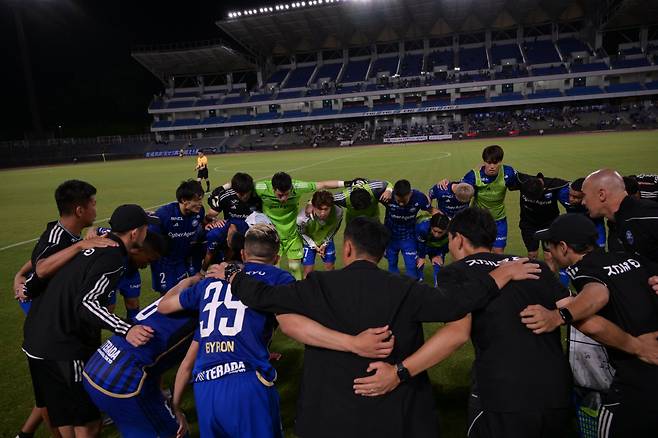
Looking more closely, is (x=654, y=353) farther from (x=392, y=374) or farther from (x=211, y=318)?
(x=211, y=318)

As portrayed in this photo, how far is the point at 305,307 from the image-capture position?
96.1 inches

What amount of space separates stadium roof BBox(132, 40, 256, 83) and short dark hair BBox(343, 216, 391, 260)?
69749mm

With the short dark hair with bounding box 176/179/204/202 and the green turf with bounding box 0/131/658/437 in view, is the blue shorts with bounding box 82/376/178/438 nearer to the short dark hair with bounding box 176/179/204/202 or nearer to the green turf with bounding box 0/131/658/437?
the green turf with bounding box 0/131/658/437

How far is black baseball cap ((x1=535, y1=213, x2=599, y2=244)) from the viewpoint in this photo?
2.87 meters

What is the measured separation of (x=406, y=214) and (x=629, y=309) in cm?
452

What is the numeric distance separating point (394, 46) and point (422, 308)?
7914 cm

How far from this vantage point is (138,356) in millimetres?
2971

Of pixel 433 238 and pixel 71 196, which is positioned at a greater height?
pixel 71 196

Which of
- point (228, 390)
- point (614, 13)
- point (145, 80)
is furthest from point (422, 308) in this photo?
point (145, 80)

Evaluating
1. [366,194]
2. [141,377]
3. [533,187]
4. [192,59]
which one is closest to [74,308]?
[141,377]

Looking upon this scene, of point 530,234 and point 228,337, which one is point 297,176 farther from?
point 228,337

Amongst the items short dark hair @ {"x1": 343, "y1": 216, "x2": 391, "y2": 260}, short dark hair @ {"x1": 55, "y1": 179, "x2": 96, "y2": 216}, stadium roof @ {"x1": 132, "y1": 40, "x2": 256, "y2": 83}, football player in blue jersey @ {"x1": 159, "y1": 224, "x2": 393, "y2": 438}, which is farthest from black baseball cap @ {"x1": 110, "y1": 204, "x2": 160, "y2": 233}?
stadium roof @ {"x1": 132, "y1": 40, "x2": 256, "y2": 83}

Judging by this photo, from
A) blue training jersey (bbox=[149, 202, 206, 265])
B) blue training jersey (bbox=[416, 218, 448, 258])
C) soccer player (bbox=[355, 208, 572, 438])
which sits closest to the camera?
soccer player (bbox=[355, 208, 572, 438])

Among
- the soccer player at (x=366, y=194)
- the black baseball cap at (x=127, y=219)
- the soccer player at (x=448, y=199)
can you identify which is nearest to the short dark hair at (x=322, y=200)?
the soccer player at (x=366, y=194)
